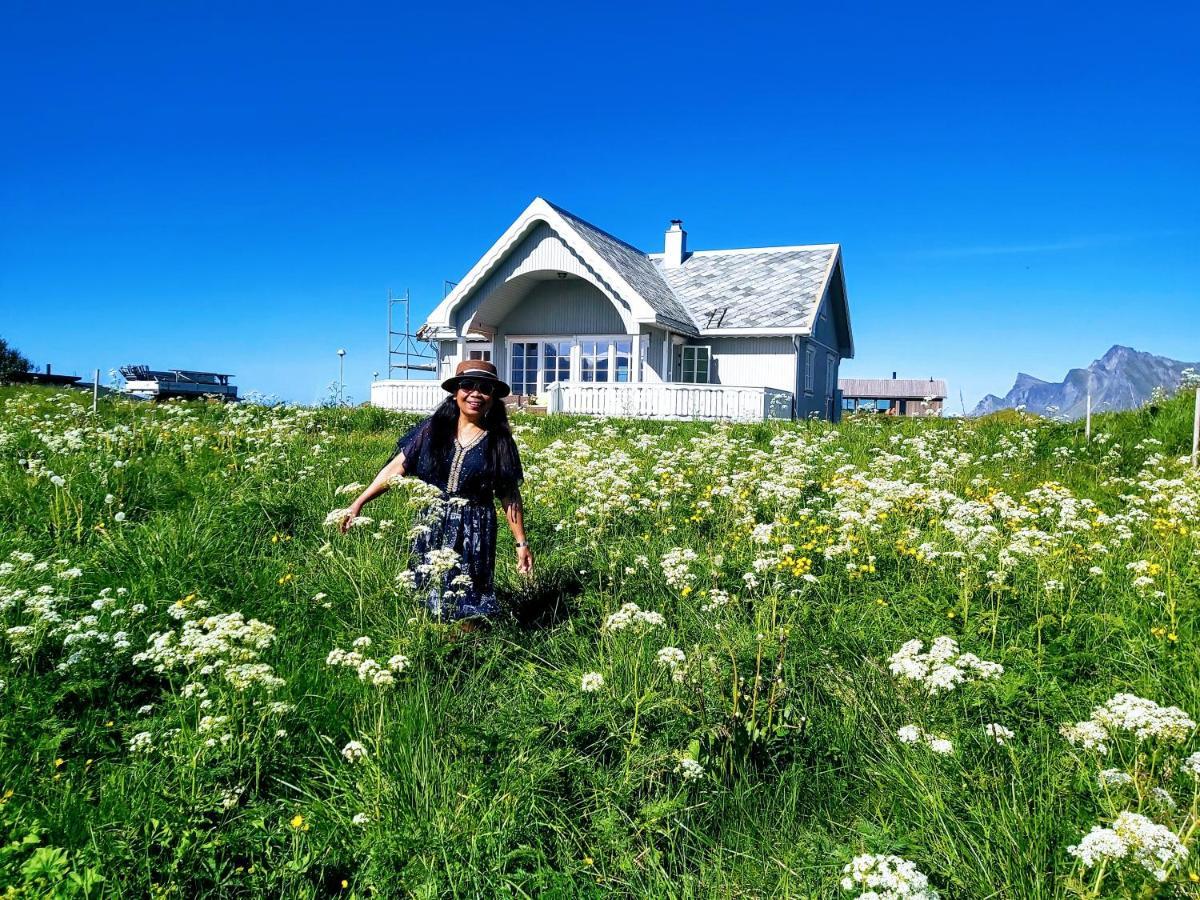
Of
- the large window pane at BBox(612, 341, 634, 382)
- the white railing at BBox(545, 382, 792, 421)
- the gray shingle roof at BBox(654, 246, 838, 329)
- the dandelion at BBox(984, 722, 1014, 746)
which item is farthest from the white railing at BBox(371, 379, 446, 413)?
the dandelion at BBox(984, 722, 1014, 746)

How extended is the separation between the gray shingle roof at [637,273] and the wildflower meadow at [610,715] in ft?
51.2

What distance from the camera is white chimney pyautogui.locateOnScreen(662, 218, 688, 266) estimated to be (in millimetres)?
27859

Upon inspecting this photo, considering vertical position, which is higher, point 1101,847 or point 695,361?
point 695,361

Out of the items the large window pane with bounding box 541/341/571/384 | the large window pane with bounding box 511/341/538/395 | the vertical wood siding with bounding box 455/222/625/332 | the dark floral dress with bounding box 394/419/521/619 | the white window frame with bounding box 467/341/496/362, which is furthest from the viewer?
the white window frame with bounding box 467/341/496/362

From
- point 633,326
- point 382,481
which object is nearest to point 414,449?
point 382,481

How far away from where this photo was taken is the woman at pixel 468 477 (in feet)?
14.5

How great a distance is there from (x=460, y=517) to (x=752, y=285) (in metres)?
22.1

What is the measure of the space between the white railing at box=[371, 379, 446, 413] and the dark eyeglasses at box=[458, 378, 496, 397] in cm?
1747

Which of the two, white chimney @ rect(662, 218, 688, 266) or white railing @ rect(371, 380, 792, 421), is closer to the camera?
white railing @ rect(371, 380, 792, 421)

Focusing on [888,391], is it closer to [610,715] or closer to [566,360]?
[566,360]

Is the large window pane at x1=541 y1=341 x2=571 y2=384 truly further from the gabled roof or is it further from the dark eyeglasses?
the dark eyeglasses

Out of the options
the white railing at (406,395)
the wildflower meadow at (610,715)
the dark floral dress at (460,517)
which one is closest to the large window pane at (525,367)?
the white railing at (406,395)

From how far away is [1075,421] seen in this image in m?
14.2

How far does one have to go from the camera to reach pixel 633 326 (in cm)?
1983
